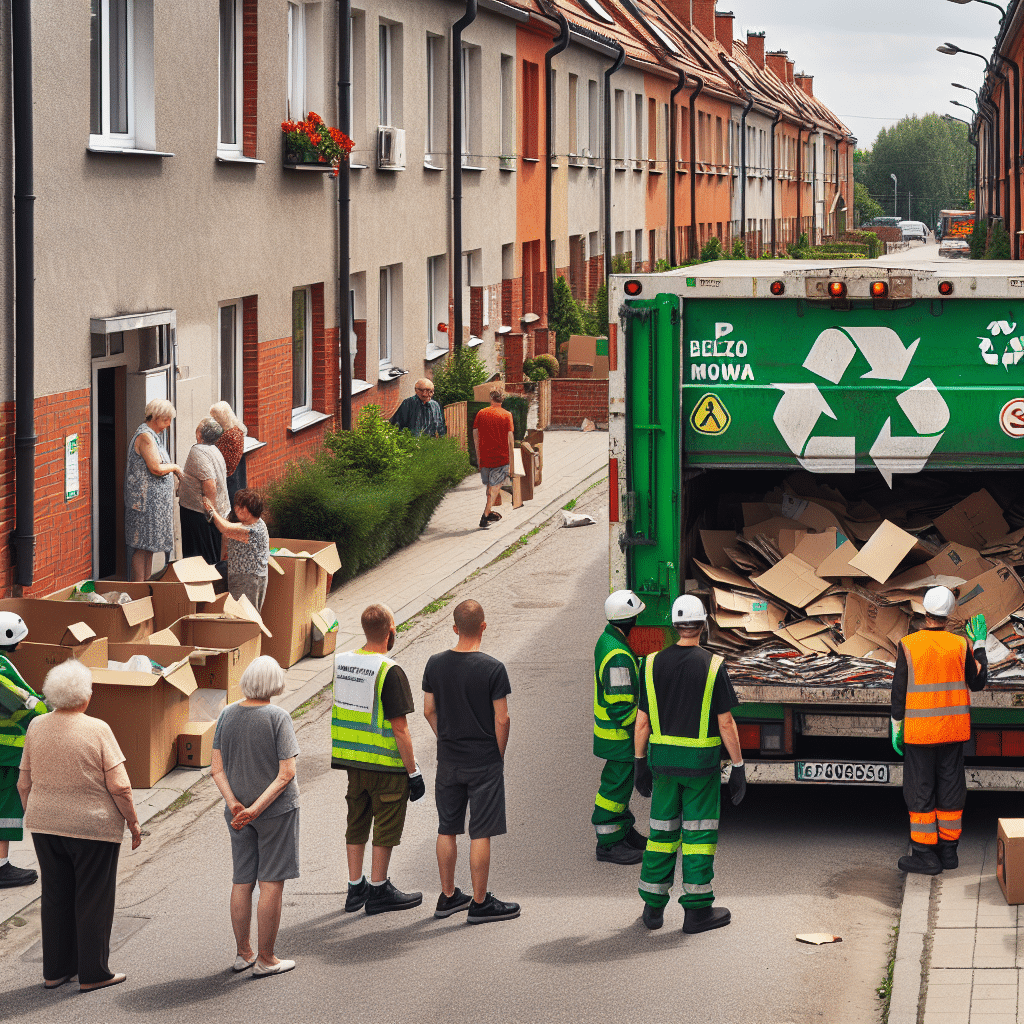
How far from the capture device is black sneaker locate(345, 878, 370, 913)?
739cm

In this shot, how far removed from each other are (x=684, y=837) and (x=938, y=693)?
152 cm

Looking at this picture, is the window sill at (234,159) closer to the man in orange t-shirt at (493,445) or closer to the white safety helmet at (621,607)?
the man in orange t-shirt at (493,445)

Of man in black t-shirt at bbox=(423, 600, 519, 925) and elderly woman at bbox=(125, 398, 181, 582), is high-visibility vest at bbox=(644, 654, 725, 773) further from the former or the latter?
elderly woman at bbox=(125, 398, 181, 582)

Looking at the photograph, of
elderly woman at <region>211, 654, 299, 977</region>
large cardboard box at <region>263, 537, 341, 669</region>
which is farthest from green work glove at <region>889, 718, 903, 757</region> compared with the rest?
large cardboard box at <region>263, 537, 341, 669</region>

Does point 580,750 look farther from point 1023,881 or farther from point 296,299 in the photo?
point 296,299

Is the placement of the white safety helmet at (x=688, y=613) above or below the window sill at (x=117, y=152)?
below

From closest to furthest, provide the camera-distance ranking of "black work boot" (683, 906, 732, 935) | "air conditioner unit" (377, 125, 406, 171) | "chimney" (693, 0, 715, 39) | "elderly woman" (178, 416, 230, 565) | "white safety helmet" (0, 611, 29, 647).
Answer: "black work boot" (683, 906, 732, 935) → "white safety helmet" (0, 611, 29, 647) → "elderly woman" (178, 416, 230, 565) → "air conditioner unit" (377, 125, 406, 171) → "chimney" (693, 0, 715, 39)

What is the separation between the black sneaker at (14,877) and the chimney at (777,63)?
2797 inches

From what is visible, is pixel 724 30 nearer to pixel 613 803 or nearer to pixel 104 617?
pixel 104 617

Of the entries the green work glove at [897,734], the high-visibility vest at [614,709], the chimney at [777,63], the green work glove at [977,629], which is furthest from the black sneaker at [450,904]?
the chimney at [777,63]

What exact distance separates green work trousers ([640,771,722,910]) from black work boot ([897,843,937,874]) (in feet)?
3.64

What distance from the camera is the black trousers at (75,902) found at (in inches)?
259

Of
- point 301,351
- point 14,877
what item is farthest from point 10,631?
point 301,351

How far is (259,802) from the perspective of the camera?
262 inches
